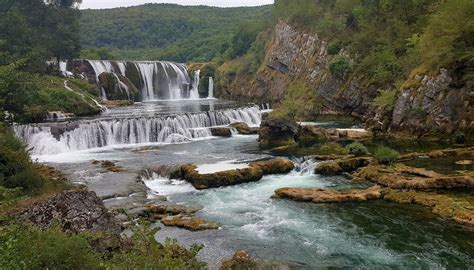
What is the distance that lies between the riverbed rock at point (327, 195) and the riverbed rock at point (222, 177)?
3.00 meters

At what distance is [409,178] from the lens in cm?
2089

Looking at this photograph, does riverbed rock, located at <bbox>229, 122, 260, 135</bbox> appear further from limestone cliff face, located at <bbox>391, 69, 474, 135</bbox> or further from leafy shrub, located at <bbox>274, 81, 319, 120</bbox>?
limestone cliff face, located at <bbox>391, 69, 474, 135</bbox>

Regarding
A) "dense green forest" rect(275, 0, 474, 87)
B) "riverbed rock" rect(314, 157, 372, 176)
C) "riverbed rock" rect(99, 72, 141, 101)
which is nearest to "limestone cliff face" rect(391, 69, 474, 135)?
"dense green forest" rect(275, 0, 474, 87)

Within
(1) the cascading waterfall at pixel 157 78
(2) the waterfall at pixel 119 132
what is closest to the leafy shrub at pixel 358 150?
(2) the waterfall at pixel 119 132

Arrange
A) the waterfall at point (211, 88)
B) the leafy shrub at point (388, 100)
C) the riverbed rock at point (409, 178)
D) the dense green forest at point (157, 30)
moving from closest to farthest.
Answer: the riverbed rock at point (409, 178), the leafy shrub at point (388, 100), the waterfall at point (211, 88), the dense green forest at point (157, 30)

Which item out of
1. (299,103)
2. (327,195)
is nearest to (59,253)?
(327,195)

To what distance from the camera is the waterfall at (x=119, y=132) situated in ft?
109

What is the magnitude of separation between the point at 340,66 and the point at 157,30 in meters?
108

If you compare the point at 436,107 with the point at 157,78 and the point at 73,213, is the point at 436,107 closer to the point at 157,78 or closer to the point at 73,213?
the point at 73,213

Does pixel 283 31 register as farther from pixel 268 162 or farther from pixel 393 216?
pixel 393 216

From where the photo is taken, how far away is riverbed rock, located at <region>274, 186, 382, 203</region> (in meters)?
19.3

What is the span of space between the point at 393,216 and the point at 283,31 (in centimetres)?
5136

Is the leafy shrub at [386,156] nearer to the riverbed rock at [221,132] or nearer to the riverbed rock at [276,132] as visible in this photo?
the riverbed rock at [276,132]

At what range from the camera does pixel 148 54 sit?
4688 inches
